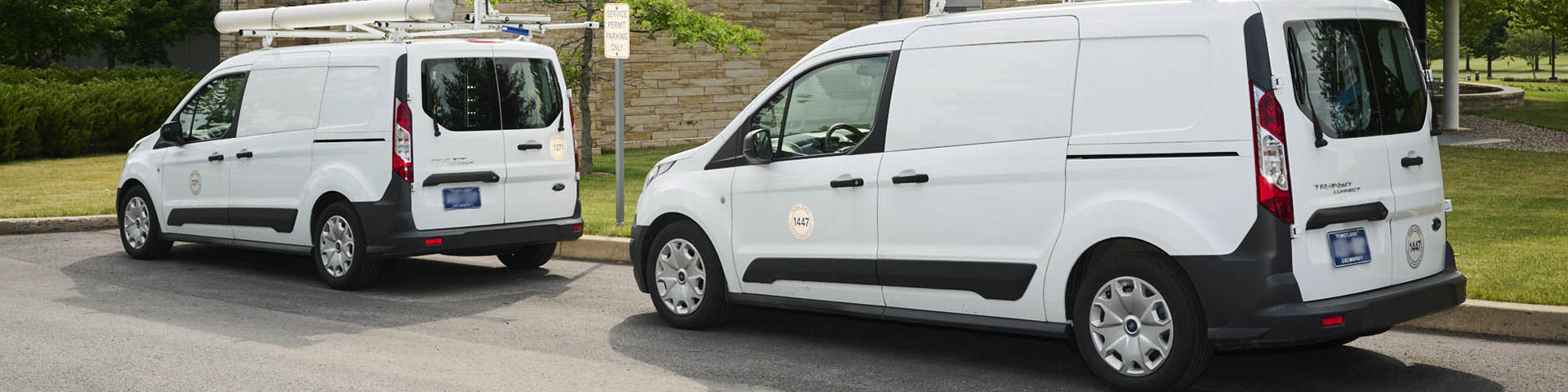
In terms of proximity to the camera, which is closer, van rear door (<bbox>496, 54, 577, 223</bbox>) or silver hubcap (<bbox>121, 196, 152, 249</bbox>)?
van rear door (<bbox>496, 54, 577, 223</bbox>)

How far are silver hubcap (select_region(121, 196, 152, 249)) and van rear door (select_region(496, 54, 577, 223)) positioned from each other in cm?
376

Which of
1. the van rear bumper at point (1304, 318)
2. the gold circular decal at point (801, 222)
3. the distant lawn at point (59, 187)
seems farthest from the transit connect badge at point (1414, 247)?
the distant lawn at point (59, 187)

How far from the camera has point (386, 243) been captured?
9.49m

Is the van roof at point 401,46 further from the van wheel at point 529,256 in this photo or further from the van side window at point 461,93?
the van wheel at point 529,256

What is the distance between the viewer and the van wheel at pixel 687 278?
7.78 meters

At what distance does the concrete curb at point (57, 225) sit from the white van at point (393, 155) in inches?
147

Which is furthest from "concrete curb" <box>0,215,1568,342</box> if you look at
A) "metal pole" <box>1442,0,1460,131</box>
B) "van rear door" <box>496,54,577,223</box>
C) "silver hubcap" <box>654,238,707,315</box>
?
"metal pole" <box>1442,0,1460,131</box>

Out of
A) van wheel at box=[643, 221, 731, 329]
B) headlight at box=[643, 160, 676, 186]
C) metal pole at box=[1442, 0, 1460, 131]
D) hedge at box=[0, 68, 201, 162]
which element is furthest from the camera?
metal pole at box=[1442, 0, 1460, 131]

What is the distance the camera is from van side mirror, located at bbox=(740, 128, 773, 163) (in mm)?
7387

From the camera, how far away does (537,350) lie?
730cm

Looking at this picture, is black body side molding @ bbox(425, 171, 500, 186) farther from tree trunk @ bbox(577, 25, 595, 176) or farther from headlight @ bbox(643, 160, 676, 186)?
tree trunk @ bbox(577, 25, 595, 176)

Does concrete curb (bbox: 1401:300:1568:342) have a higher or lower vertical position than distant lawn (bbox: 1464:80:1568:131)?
lower

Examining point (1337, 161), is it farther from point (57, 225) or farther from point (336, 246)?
point (57, 225)

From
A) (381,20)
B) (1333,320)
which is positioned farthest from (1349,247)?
(381,20)
